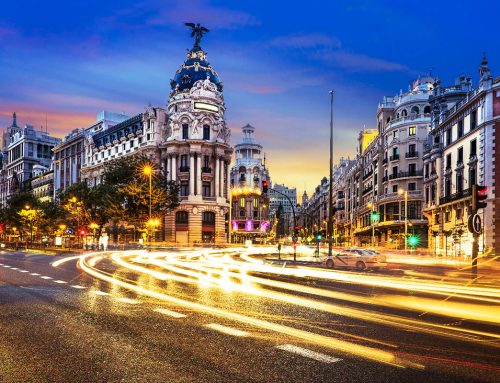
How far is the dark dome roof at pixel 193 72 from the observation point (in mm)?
83125

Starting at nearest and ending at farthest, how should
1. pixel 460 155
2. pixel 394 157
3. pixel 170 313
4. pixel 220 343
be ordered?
pixel 220 343 → pixel 170 313 → pixel 460 155 → pixel 394 157

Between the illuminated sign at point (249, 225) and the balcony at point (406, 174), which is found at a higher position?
the balcony at point (406, 174)

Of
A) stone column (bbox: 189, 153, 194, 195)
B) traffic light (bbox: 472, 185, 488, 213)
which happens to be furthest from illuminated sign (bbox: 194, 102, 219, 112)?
traffic light (bbox: 472, 185, 488, 213)

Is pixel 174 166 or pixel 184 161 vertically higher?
pixel 184 161

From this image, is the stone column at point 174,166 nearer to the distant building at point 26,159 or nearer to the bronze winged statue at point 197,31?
the bronze winged statue at point 197,31

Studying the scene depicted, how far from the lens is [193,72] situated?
83812 mm

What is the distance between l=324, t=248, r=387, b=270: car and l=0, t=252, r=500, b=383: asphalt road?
14721 mm

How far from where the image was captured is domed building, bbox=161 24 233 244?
78438mm

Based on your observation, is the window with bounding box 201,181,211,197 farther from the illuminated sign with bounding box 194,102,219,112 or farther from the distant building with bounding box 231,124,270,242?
the distant building with bounding box 231,124,270,242

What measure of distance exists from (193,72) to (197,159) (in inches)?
624

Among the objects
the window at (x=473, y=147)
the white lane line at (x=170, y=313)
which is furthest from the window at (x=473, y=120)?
the white lane line at (x=170, y=313)

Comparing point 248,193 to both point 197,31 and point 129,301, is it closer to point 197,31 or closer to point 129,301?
point 197,31

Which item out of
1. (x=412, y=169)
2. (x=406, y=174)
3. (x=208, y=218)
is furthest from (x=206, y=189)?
(x=412, y=169)

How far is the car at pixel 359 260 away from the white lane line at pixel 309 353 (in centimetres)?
2022
